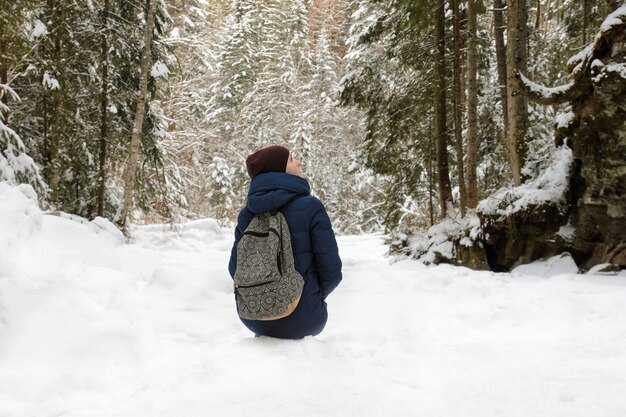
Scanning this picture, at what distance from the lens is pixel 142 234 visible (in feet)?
38.2

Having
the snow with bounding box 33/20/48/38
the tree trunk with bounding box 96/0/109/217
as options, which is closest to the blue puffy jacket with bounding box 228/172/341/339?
the snow with bounding box 33/20/48/38

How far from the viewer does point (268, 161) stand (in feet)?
10.0

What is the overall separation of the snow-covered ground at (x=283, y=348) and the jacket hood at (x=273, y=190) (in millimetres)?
1000

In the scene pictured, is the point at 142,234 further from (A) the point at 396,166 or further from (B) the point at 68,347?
(B) the point at 68,347

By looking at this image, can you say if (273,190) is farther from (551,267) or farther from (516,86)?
(516,86)

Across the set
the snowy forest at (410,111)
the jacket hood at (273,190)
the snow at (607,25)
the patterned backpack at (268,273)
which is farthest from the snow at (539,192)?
the patterned backpack at (268,273)

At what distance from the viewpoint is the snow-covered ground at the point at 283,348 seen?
7.20 feet

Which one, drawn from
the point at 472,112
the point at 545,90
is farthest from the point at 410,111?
the point at 545,90

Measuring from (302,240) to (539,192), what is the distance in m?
5.38

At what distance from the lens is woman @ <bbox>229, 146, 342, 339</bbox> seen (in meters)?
2.93

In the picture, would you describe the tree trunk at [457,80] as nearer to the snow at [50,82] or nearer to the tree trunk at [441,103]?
the tree trunk at [441,103]

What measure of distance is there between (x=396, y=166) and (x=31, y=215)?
949cm

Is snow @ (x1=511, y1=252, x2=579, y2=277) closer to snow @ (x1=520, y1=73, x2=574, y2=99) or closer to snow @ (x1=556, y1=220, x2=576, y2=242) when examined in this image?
snow @ (x1=556, y1=220, x2=576, y2=242)

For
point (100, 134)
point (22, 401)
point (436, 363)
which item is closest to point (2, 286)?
point (22, 401)
